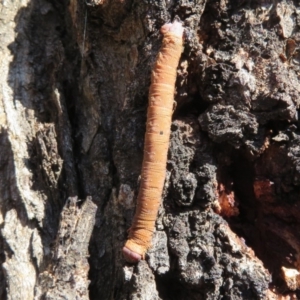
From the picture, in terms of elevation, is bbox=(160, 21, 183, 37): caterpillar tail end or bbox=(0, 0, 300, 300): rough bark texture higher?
bbox=(160, 21, 183, 37): caterpillar tail end

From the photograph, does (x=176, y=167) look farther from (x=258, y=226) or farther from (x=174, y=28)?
(x=174, y=28)

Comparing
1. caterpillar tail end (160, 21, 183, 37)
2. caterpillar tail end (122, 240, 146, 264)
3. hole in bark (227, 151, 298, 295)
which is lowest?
caterpillar tail end (122, 240, 146, 264)

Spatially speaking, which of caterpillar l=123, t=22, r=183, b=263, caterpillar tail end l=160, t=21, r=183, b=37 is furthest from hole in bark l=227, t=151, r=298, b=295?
caterpillar tail end l=160, t=21, r=183, b=37

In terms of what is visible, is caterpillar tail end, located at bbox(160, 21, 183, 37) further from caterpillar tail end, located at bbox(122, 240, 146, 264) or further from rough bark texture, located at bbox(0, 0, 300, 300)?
caterpillar tail end, located at bbox(122, 240, 146, 264)

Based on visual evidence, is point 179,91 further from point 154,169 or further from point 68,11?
point 68,11

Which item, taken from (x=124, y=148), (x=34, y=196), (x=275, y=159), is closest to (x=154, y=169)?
(x=124, y=148)

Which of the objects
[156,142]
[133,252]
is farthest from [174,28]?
[133,252]
